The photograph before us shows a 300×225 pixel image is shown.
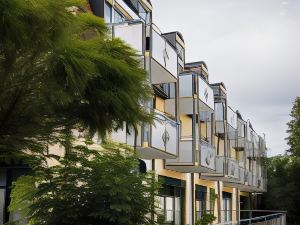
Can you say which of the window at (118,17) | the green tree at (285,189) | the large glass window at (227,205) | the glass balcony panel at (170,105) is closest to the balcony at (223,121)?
the large glass window at (227,205)

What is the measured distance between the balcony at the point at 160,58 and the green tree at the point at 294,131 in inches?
1368

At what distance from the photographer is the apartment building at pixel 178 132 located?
1923 cm

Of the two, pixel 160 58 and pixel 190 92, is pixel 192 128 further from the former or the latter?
pixel 160 58

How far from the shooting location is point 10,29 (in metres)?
6.50

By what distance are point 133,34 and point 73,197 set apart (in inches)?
437

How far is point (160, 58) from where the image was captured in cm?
2127

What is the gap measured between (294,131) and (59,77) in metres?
52.0

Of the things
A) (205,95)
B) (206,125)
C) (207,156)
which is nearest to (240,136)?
(206,125)

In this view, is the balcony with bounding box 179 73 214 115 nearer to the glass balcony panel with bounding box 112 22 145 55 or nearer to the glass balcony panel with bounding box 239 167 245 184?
the glass balcony panel with bounding box 112 22 145 55

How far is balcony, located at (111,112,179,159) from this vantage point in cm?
1955

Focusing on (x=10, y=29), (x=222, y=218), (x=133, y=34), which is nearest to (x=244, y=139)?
(x=222, y=218)

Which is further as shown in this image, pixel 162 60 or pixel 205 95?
pixel 205 95

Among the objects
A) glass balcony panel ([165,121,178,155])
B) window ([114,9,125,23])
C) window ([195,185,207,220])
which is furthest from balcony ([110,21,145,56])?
window ([195,185,207,220])

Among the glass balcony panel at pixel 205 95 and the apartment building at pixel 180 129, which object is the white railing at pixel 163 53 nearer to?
the apartment building at pixel 180 129
